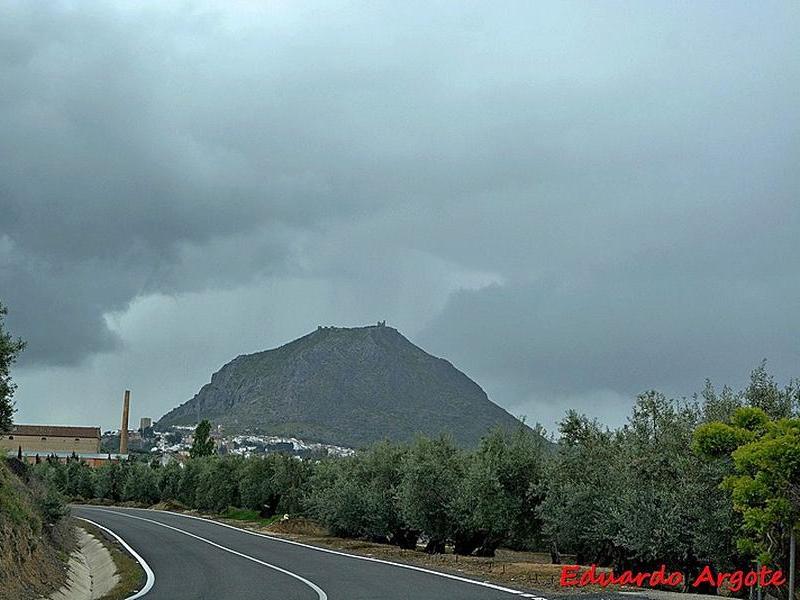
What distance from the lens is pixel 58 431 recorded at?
16625 cm

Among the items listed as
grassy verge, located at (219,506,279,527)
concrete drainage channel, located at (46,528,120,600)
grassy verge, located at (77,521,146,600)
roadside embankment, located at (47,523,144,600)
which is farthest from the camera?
grassy verge, located at (219,506,279,527)

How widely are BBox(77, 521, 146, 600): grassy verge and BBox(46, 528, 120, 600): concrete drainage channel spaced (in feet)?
0.72

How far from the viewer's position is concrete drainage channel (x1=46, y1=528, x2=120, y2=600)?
24625 millimetres

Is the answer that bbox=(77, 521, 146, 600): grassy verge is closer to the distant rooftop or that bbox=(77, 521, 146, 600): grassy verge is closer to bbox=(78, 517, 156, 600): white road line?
bbox=(78, 517, 156, 600): white road line

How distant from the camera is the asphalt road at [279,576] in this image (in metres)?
20.2

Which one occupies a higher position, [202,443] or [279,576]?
[202,443]

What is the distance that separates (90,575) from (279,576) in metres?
9.82

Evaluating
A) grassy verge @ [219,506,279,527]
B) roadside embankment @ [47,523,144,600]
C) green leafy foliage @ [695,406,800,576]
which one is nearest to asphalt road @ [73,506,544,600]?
roadside embankment @ [47,523,144,600]

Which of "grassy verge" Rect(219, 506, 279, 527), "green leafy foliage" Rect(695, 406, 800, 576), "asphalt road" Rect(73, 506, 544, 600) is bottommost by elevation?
"grassy verge" Rect(219, 506, 279, 527)

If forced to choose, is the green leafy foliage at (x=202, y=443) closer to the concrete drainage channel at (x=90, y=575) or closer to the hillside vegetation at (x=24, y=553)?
the concrete drainage channel at (x=90, y=575)

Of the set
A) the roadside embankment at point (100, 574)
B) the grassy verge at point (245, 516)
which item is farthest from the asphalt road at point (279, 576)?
the grassy verge at point (245, 516)

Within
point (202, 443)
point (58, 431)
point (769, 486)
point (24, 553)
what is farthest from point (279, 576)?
point (58, 431)

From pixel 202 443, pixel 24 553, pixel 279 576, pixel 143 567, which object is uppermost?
pixel 202 443

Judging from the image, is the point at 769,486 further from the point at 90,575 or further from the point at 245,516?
the point at 245,516
